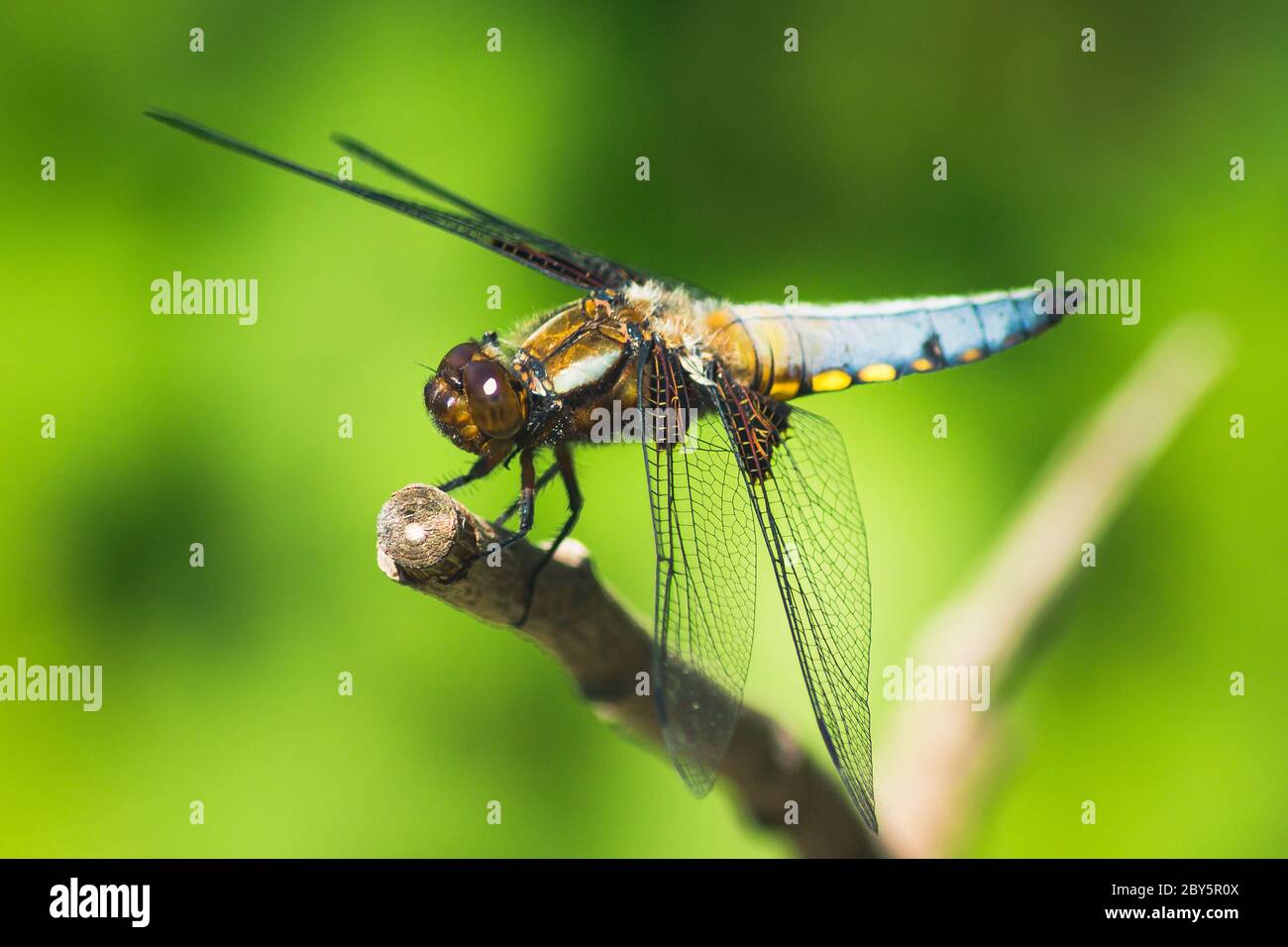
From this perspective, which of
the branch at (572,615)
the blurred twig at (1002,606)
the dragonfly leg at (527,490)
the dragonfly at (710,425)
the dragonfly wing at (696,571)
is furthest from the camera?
the blurred twig at (1002,606)

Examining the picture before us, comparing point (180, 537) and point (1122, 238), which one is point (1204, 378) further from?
point (180, 537)

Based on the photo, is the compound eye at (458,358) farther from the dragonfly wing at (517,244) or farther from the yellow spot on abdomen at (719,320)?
the yellow spot on abdomen at (719,320)

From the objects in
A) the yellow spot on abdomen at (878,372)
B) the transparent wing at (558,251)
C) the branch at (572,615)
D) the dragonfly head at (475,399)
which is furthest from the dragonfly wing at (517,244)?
the branch at (572,615)

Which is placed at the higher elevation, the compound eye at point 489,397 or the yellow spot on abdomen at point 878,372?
the yellow spot on abdomen at point 878,372

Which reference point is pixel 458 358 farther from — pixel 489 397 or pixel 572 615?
pixel 572 615

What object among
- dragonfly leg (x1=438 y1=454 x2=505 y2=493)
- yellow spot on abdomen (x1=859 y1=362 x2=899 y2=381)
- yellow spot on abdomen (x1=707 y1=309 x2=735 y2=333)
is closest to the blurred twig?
yellow spot on abdomen (x1=859 y1=362 x2=899 y2=381)

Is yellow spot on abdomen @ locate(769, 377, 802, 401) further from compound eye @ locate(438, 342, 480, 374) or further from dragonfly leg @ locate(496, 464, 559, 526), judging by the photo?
compound eye @ locate(438, 342, 480, 374)

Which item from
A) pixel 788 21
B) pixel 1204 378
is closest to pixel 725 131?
pixel 788 21
